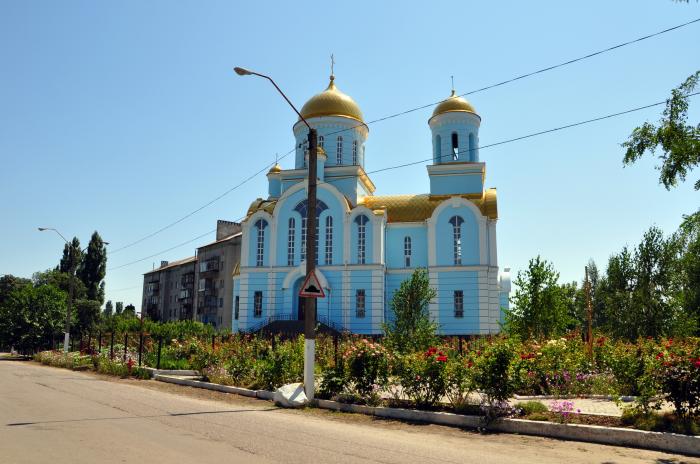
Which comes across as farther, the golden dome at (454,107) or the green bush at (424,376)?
the golden dome at (454,107)

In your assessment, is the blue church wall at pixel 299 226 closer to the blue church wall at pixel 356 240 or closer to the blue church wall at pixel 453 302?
the blue church wall at pixel 356 240

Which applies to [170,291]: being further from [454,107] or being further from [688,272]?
[688,272]

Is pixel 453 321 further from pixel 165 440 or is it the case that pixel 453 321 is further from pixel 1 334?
pixel 1 334

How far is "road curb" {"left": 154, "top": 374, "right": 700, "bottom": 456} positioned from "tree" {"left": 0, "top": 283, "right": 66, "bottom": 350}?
29525 millimetres

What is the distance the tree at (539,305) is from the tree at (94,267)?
156 ft

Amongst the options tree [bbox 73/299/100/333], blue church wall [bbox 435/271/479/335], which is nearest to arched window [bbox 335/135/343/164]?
blue church wall [bbox 435/271/479/335]

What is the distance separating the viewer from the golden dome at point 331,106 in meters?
→ 35.2

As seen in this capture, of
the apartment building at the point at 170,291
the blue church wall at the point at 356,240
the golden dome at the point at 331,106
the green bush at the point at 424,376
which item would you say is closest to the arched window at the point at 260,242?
the blue church wall at the point at 356,240

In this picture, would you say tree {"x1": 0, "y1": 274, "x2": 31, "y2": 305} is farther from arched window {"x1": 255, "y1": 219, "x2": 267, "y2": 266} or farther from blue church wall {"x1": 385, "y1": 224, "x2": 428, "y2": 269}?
blue church wall {"x1": 385, "y1": 224, "x2": 428, "y2": 269}

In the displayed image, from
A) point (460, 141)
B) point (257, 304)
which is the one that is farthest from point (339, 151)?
point (257, 304)

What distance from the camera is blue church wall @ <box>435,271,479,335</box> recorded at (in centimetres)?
3097

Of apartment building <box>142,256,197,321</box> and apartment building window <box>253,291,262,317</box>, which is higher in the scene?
apartment building <box>142,256,197,321</box>

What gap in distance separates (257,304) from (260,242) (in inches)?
147

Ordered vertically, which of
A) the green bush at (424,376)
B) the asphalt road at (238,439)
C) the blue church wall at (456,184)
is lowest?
the asphalt road at (238,439)
